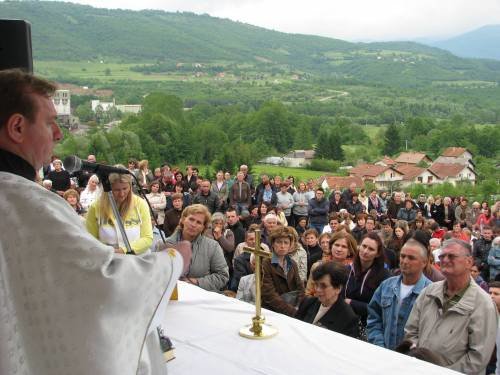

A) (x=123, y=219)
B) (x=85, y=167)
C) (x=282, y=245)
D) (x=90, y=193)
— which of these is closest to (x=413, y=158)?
(x=90, y=193)

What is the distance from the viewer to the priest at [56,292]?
4.49 feet

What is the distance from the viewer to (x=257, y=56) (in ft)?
516

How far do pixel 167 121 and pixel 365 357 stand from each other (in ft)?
123

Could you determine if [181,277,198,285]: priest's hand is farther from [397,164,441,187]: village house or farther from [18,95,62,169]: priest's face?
[397,164,441,187]: village house

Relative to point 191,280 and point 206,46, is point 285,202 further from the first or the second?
point 206,46

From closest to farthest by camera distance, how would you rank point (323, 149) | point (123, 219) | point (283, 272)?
point (123, 219) → point (283, 272) → point (323, 149)

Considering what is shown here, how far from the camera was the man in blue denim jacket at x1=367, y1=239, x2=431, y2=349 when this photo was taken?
10.9ft

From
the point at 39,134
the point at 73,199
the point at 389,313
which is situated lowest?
the point at 73,199

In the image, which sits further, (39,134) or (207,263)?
(207,263)

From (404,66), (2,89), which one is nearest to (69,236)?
(2,89)

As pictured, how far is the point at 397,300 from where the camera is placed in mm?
3354

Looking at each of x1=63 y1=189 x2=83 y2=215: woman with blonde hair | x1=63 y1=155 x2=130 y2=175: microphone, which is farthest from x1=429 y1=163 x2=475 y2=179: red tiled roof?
x1=63 y1=155 x2=130 y2=175: microphone

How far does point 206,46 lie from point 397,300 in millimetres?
148866

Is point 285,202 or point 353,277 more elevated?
point 353,277
